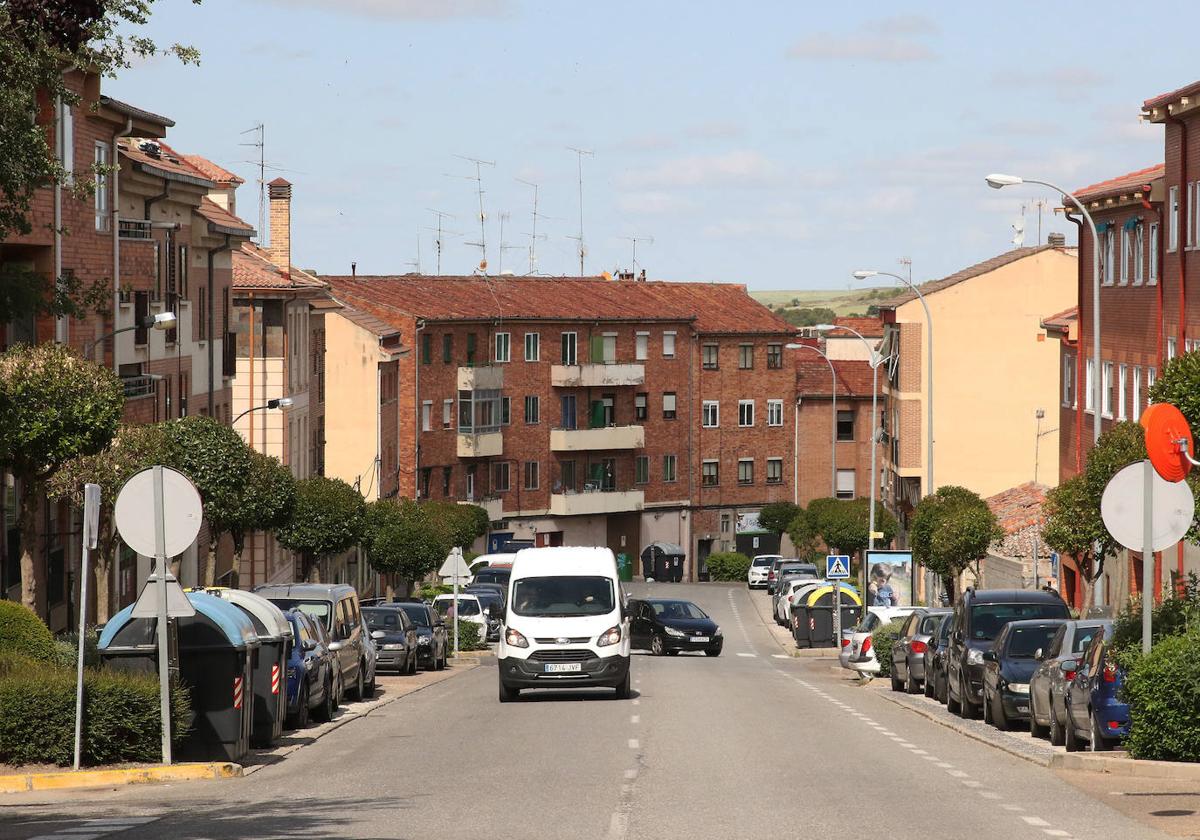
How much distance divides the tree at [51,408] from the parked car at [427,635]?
15361 millimetres

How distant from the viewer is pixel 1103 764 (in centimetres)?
1681

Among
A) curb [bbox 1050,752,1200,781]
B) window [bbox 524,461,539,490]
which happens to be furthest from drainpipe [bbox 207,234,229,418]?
window [bbox 524,461,539,490]

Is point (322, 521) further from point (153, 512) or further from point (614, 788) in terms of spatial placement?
point (614, 788)

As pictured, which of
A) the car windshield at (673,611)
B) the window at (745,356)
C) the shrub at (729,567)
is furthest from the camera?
the window at (745,356)

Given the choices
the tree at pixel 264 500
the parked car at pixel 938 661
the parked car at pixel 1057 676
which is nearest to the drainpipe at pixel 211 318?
the tree at pixel 264 500

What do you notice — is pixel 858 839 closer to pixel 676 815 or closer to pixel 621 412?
pixel 676 815

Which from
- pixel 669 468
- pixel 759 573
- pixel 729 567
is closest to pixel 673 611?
pixel 759 573

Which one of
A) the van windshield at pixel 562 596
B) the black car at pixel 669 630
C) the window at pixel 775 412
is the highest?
the window at pixel 775 412

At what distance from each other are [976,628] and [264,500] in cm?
2029

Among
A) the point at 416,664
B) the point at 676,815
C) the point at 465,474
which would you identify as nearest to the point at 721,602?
the point at 465,474

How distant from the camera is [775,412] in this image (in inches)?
4080

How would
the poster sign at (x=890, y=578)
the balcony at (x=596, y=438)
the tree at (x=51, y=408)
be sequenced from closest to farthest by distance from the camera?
the tree at (x=51, y=408), the poster sign at (x=890, y=578), the balcony at (x=596, y=438)

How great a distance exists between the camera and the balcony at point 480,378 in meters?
90.6

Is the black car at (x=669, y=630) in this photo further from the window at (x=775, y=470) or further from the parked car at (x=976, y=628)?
the window at (x=775, y=470)
